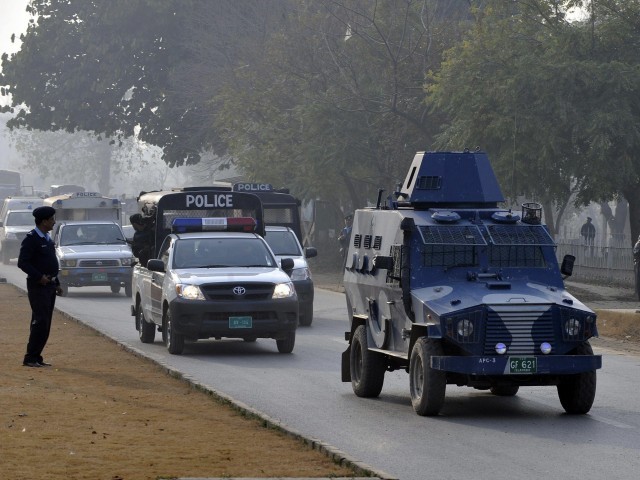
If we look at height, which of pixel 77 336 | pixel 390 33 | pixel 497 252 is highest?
pixel 390 33

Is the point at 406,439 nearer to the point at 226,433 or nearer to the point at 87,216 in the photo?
the point at 226,433

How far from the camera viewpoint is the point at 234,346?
2205cm

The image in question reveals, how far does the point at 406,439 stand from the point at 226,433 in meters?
1.51

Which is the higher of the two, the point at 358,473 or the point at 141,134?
the point at 141,134

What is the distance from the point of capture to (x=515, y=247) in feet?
47.6

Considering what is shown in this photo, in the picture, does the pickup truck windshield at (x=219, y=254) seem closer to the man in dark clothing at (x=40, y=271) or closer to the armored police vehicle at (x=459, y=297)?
the man in dark clothing at (x=40, y=271)

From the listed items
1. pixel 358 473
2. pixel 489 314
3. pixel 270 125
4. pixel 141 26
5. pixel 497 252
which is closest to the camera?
pixel 358 473

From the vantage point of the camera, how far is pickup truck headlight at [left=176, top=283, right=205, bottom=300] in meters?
19.9

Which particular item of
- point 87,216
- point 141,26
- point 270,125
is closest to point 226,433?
point 87,216

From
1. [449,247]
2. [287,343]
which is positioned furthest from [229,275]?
[449,247]

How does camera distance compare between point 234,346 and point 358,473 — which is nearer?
point 358,473

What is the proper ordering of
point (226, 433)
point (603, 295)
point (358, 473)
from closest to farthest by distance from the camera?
point (358, 473), point (226, 433), point (603, 295)

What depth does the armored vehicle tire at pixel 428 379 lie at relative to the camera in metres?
13.1

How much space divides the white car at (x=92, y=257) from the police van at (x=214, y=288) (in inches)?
504
